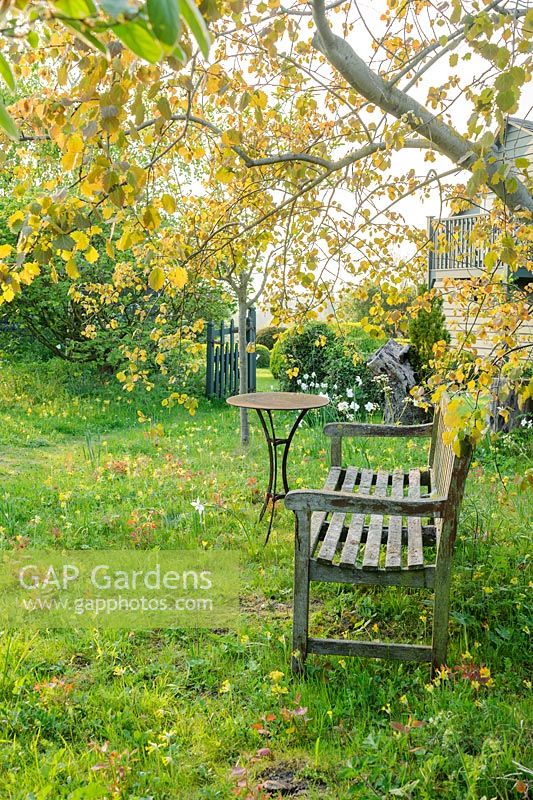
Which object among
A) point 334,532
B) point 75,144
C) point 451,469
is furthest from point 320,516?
point 75,144

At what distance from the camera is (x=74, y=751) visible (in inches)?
107

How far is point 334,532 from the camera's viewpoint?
3.60m

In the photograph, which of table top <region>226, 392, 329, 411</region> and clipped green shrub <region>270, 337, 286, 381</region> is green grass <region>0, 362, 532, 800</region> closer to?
table top <region>226, 392, 329, 411</region>

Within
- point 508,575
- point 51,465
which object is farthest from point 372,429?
point 51,465

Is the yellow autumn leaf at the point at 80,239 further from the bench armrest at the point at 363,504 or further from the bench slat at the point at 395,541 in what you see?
the bench slat at the point at 395,541

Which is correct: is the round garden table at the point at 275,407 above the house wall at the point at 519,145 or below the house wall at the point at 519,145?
below

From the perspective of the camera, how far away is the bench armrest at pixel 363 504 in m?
2.99

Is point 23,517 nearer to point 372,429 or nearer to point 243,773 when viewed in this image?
point 372,429

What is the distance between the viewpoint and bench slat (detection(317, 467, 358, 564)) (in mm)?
3144

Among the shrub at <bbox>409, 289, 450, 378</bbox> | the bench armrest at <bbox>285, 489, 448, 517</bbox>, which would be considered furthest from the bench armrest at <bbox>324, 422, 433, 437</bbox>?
the shrub at <bbox>409, 289, 450, 378</bbox>

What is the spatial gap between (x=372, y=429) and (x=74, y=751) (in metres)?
2.52

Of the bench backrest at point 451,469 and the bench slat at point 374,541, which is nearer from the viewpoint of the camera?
the bench backrest at point 451,469

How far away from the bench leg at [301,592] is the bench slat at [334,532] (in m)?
0.08

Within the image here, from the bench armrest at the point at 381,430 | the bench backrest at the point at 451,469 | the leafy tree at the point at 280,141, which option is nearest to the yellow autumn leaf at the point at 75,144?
the leafy tree at the point at 280,141
